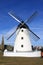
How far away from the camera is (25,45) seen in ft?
119

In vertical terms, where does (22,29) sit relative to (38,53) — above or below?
above

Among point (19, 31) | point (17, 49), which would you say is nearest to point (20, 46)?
point (17, 49)

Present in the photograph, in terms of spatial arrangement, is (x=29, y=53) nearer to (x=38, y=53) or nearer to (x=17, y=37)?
(x=38, y=53)

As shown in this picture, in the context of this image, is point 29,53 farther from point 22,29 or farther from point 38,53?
point 22,29

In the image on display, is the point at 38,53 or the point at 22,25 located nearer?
the point at 38,53

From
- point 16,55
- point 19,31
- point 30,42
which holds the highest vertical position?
point 19,31

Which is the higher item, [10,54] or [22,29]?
[22,29]

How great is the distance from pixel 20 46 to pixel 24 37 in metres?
2.17

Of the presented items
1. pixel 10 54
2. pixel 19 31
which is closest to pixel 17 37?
pixel 19 31

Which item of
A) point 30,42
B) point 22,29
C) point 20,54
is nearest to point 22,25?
point 22,29

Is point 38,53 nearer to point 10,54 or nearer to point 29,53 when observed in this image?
point 29,53

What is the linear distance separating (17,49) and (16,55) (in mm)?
1709

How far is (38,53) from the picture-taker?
116 ft

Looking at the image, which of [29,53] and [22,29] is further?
[22,29]
